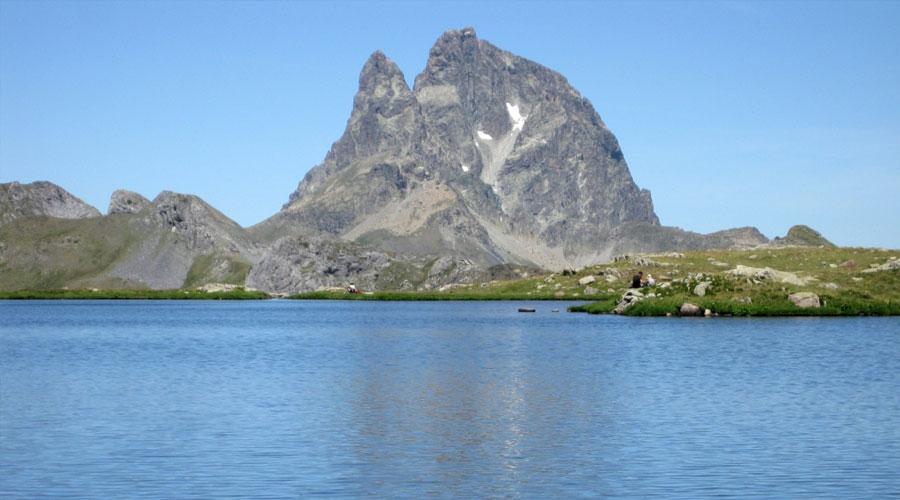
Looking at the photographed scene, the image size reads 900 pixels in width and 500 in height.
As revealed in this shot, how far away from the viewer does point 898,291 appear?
132m

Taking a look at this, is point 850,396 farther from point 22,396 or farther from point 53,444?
point 22,396

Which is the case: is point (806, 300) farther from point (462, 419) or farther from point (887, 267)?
point (462, 419)

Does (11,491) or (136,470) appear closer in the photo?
(11,491)

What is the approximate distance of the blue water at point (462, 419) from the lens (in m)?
34.4

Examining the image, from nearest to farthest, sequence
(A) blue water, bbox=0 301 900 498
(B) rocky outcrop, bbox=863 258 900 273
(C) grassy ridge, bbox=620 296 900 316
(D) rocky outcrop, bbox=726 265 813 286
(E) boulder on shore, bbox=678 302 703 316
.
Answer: (A) blue water, bbox=0 301 900 498 < (C) grassy ridge, bbox=620 296 900 316 < (E) boulder on shore, bbox=678 302 703 316 < (D) rocky outcrop, bbox=726 265 813 286 < (B) rocky outcrop, bbox=863 258 900 273

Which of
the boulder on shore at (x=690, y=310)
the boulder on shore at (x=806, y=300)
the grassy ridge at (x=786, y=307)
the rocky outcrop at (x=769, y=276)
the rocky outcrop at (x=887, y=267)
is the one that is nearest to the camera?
the grassy ridge at (x=786, y=307)

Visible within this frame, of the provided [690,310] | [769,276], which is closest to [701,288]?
[690,310]

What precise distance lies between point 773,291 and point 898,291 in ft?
59.8

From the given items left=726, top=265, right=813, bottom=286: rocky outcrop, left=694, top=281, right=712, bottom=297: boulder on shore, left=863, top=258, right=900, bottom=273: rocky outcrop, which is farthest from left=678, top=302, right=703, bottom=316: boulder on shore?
left=863, top=258, right=900, bottom=273: rocky outcrop

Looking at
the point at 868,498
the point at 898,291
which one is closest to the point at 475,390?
the point at 868,498

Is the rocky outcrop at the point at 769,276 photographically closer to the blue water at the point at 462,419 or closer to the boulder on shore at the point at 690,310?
the boulder on shore at the point at 690,310

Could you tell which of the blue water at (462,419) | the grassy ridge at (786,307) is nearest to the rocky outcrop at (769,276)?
the grassy ridge at (786,307)

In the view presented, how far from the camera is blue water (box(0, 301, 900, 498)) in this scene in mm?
34438

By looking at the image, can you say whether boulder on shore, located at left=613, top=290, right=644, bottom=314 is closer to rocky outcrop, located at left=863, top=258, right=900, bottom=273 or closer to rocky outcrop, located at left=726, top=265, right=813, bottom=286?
rocky outcrop, located at left=726, top=265, right=813, bottom=286
